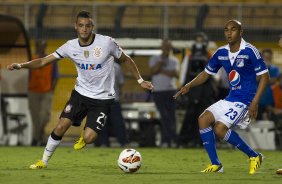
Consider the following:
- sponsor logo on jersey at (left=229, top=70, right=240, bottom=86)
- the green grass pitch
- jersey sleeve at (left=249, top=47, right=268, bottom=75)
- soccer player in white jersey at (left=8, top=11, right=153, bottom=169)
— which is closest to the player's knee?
soccer player in white jersey at (left=8, top=11, right=153, bottom=169)

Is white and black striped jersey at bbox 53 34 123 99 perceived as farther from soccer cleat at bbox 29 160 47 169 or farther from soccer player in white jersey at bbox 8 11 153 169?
soccer cleat at bbox 29 160 47 169

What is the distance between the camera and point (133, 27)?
864 inches

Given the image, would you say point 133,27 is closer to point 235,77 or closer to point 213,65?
point 213,65

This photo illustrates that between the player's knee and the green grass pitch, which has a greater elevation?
the player's knee

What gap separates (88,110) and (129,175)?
1.43 m

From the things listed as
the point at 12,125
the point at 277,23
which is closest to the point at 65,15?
the point at 12,125

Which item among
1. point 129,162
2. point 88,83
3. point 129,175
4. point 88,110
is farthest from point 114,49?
point 129,175

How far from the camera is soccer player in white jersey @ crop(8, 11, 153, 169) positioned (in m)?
12.7

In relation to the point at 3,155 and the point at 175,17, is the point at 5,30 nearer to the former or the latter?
the point at 175,17

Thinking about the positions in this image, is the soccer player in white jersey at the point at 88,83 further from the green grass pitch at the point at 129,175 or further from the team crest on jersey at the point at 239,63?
the team crest on jersey at the point at 239,63

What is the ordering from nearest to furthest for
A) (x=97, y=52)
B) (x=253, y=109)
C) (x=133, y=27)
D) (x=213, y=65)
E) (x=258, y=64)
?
(x=253, y=109) → (x=258, y=64) → (x=213, y=65) → (x=97, y=52) → (x=133, y=27)

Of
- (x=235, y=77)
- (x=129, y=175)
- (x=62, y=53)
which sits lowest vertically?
(x=129, y=175)

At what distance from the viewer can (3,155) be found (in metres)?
16.0

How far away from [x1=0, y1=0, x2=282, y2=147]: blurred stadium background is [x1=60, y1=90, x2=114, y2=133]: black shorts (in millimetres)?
7481
